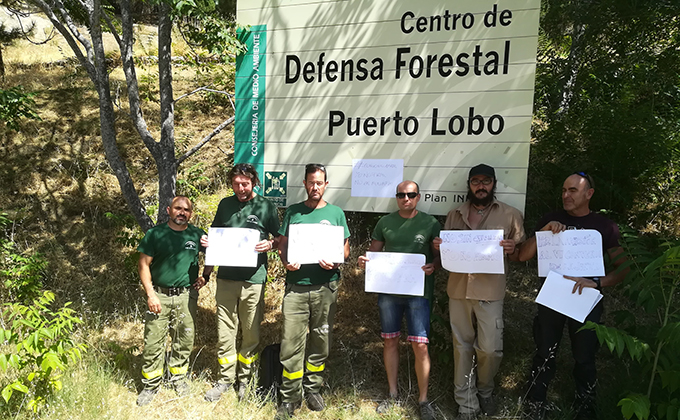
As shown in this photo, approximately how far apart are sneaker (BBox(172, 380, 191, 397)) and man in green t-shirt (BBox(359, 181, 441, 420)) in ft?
7.27

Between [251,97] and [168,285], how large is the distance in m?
2.41

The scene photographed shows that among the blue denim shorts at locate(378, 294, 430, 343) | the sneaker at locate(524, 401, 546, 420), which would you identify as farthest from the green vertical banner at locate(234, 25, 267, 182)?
the sneaker at locate(524, 401, 546, 420)

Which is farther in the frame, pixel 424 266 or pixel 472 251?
pixel 424 266

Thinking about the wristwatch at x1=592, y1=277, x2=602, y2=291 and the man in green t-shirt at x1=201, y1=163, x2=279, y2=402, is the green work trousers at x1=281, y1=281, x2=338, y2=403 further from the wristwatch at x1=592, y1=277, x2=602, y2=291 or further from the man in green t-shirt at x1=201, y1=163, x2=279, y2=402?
the wristwatch at x1=592, y1=277, x2=602, y2=291

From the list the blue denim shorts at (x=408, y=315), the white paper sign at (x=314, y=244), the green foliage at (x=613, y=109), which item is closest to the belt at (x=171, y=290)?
the white paper sign at (x=314, y=244)

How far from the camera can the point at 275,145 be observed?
191 inches

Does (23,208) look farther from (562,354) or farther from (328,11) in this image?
(562,354)

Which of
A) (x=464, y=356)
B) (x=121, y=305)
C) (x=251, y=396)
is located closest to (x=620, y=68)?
(x=464, y=356)

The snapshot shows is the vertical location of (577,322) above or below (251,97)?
below

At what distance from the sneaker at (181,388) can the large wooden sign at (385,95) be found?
2253 mm

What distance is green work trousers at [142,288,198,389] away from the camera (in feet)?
13.4

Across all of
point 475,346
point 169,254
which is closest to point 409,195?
point 475,346

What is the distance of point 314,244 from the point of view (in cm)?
379

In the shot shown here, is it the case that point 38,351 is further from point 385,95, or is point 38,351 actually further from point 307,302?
point 385,95
